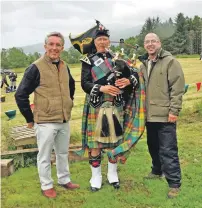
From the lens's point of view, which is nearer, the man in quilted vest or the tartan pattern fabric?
the man in quilted vest

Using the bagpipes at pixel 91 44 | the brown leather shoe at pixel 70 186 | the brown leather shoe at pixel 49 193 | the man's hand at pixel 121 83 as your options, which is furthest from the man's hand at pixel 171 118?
the brown leather shoe at pixel 49 193

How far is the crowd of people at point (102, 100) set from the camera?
3.64 metres

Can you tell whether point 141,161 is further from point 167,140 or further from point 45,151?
point 45,151

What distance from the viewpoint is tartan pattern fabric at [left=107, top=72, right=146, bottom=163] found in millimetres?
3920

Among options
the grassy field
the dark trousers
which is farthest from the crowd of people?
the grassy field

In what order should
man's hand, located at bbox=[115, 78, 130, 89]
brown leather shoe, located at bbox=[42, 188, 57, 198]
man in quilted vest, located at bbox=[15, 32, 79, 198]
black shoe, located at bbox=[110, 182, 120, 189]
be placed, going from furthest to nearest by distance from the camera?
black shoe, located at bbox=[110, 182, 120, 189], brown leather shoe, located at bbox=[42, 188, 57, 198], man's hand, located at bbox=[115, 78, 130, 89], man in quilted vest, located at bbox=[15, 32, 79, 198]

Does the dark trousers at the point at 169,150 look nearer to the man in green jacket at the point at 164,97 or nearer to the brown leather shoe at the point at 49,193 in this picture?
the man in green jacket at the point at 164,97

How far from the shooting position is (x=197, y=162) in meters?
4.95

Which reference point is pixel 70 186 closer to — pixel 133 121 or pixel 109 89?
pixel 133 121

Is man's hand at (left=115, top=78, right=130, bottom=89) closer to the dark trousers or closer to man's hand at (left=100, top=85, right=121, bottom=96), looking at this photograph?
man's hand at (left=100, top=85, right=121, bottom=96)

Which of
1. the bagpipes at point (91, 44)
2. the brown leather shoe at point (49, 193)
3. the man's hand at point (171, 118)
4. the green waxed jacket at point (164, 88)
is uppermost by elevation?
the bagpipes at point (91, 44)

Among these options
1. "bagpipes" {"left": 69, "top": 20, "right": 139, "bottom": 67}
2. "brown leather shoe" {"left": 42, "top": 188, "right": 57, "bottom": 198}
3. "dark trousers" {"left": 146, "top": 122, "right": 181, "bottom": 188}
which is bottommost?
"brown leather shoe" {"left": 42, "top": 188, "right": 57, "bottom": 198}

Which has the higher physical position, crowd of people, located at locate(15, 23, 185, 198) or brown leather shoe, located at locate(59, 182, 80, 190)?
crowd of people, located at locate(15, 23, 185, 198)

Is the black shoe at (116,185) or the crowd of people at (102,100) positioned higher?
the crowd of people at (102,100)
